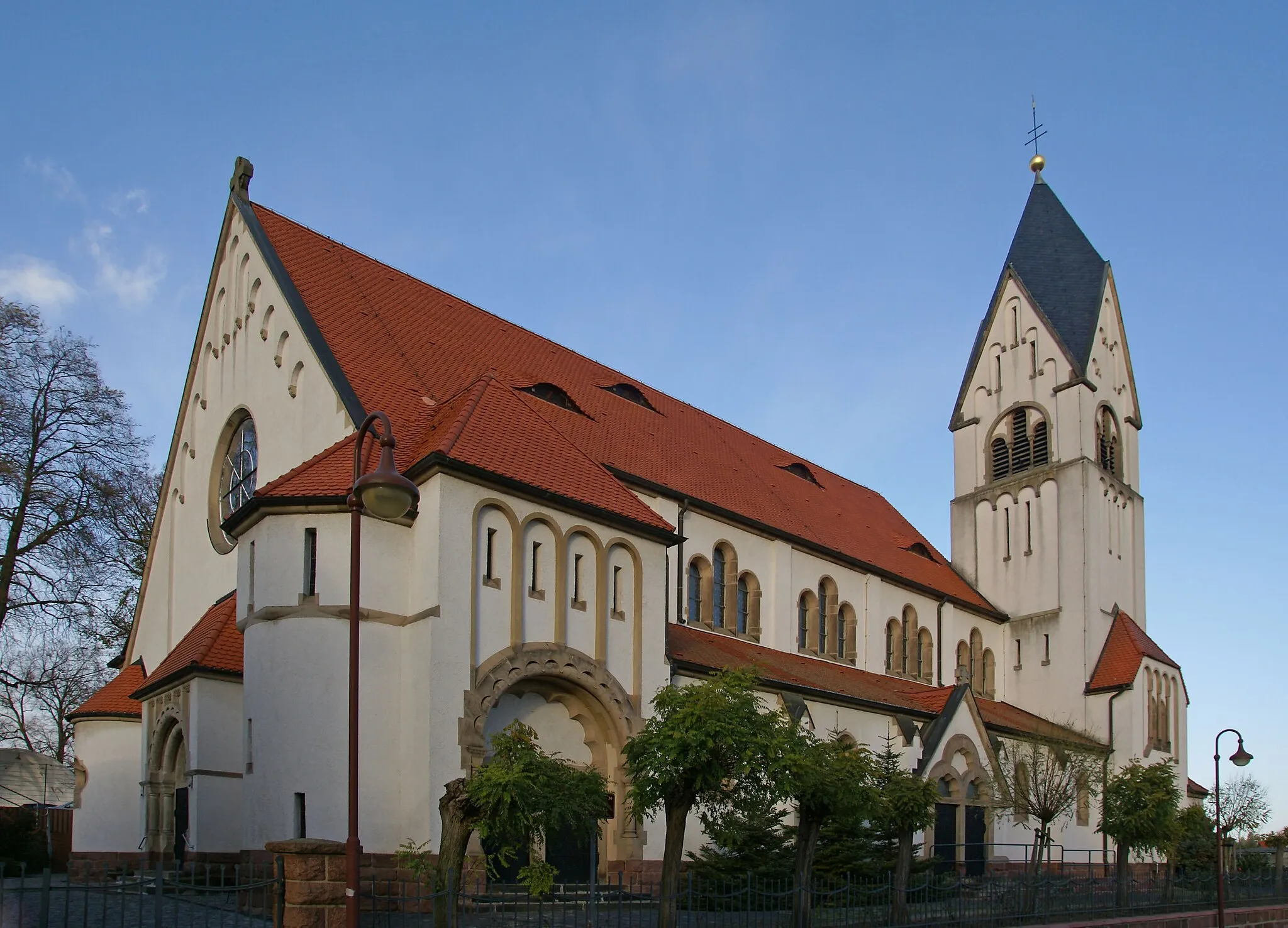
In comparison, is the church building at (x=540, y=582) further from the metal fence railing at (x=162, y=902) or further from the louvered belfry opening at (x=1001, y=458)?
the metal fence railing at (x=162, y=902)

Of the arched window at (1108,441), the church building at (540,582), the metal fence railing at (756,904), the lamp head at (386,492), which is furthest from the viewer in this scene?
the arched window at (1108,441)

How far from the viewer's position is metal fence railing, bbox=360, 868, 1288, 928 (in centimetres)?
1585

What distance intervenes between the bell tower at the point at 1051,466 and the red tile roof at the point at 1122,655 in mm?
323

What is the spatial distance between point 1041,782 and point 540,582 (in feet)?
47.4

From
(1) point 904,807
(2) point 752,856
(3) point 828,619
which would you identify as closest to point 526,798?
(1) point 904,807

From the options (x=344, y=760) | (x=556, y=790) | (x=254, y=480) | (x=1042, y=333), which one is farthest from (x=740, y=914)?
(x=1042, y=333)

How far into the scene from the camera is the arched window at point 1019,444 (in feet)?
143

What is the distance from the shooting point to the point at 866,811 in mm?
19797

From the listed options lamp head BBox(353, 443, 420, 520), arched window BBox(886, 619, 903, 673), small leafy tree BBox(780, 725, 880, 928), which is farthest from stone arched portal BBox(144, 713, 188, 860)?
arched window BBox(886, 619, 903, 673)

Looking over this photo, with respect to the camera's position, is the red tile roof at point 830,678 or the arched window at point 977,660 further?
the arched window at point 977,660

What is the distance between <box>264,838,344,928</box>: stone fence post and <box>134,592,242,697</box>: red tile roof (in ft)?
35.8

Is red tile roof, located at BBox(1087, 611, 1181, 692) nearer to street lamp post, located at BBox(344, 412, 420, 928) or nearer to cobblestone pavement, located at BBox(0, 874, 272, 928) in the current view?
cobblestone pavement, located at BBox(0, 874, 272, 928)

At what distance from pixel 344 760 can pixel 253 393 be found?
9535 millimetres

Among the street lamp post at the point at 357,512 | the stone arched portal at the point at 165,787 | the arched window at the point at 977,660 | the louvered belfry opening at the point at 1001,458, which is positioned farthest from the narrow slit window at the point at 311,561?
the louvered belfry opening at the point at 1001,458
